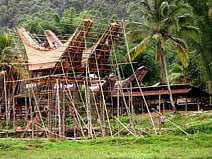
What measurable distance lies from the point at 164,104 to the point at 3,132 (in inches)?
640

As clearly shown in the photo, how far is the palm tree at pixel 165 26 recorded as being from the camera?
3375 cm

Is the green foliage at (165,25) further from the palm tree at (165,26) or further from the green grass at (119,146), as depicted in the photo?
the green grass at (119,146)

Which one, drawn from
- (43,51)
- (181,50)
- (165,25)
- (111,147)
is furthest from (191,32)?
(111,147)

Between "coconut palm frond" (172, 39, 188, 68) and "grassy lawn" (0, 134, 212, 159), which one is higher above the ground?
"coconut palm frond" (172, 39, 188, 68)

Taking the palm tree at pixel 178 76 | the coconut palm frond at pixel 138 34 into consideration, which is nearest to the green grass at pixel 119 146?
the coconut palm frond at pixel 138 34

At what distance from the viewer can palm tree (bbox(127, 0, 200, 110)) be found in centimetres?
3375

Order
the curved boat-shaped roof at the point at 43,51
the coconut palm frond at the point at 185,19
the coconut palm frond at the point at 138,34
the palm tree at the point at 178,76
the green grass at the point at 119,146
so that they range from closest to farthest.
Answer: the green grass at the point at 119,146 < the curved boat-shaped roof at the point at 43,51 < the coconut palm frond at the point at 185,19 < the coconut palm frond at the point at 138,34 < the palm tree at the point at 178,76

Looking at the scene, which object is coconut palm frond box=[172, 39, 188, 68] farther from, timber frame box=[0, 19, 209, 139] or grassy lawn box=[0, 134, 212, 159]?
grassy lawn box=[0, 134, 212, 159]

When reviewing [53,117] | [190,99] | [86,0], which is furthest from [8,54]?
[86,0]

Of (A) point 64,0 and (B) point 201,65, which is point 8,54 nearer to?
(B) point 201,65

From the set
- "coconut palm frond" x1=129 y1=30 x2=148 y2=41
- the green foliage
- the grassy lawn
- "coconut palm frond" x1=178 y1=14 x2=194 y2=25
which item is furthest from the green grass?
"coconut palm frond" x1=129 y1=30 x2=148 y2=41

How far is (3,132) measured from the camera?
27219 mm

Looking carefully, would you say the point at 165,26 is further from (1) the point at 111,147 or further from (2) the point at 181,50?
(1) the point at 111,147

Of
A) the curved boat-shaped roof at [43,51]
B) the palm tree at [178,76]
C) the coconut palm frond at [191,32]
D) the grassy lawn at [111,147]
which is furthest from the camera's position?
the palm tree at [178,76]
